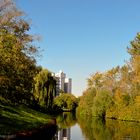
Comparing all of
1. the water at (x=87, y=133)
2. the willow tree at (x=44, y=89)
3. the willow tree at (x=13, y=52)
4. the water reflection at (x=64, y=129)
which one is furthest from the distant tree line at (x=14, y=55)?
the willow tree at (x=44, y=89)

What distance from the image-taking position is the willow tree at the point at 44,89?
246 ft

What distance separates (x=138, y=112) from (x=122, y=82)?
12247 millimetres

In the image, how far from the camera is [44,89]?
247 ft

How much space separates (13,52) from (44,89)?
49360mm

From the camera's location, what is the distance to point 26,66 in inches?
1140

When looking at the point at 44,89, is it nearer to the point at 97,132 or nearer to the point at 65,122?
the point at 65,122

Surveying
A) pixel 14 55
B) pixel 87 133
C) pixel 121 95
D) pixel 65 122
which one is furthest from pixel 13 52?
pixel 121 95

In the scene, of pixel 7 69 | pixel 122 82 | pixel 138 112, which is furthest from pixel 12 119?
pixel 122 82

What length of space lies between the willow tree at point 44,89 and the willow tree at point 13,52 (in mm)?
44254

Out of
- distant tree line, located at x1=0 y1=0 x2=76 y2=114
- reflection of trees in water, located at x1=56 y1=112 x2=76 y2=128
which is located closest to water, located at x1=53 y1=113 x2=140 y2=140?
reflection of trees in water, located at x1=56 y1=112 x2=76 y2=128

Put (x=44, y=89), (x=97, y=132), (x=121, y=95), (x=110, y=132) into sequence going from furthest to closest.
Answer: (x=121, y=95) → (x=44, y=89) → (x=110, y=132) → (x=97, y=132)

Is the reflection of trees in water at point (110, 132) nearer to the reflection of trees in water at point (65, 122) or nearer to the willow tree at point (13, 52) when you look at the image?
the reflection of trees in water at point (65, 122)

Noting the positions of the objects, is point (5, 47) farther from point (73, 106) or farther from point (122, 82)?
point (73, 106)

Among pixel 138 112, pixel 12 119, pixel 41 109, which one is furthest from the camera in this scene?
pixel 138 112
